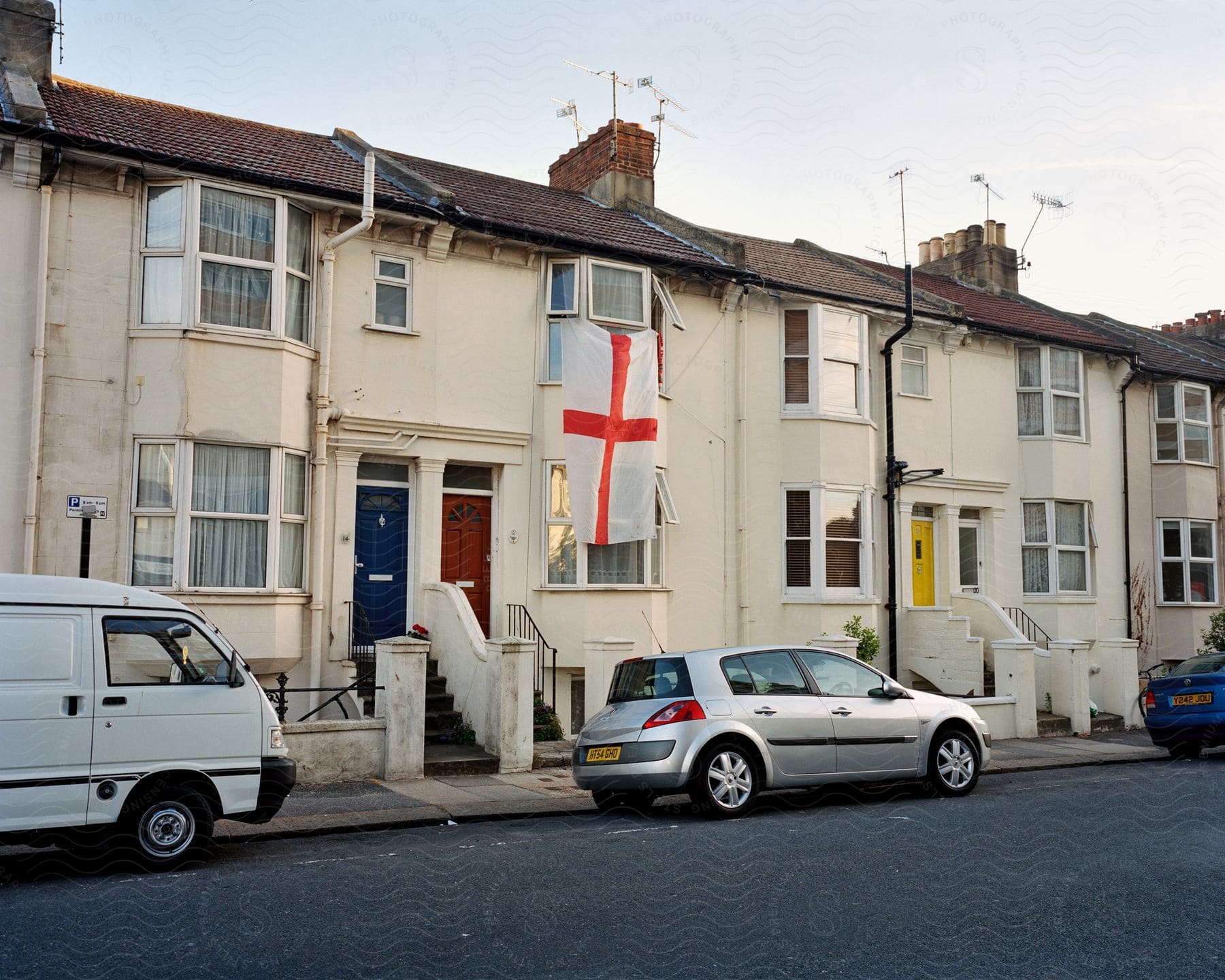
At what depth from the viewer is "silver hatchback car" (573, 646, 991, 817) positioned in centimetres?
1028

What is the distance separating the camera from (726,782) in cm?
A: 1033

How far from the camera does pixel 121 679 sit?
27.4 ft

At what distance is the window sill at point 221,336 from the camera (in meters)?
13.7

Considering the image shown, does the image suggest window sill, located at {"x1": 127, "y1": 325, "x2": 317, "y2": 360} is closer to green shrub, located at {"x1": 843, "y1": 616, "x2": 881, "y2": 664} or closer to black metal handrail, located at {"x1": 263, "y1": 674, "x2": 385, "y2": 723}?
black metal handrail, located at {"x1": 263, "y1": 674, "x2": 385, "y2": 723}

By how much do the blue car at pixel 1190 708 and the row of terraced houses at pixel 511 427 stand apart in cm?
223

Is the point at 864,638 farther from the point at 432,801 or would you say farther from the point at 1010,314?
the point at 432,801

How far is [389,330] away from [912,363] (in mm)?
10224

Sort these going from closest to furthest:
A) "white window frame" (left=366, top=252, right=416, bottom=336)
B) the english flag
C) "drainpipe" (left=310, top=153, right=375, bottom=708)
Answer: "drainpipe" (left=310, top=153, right=375, bottom=708) < "white window frame" (left=366, top=252, right=416, bottom=336) < the english flag

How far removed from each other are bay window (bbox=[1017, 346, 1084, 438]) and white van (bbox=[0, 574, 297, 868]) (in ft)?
58.2

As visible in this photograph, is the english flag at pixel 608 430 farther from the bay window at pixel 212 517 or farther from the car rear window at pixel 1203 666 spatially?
the car rear window at pixel 1203 666

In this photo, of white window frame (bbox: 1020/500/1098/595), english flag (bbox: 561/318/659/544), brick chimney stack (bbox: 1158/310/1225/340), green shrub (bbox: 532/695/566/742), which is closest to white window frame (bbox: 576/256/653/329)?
english flag (bbox: 561/318/659/544)

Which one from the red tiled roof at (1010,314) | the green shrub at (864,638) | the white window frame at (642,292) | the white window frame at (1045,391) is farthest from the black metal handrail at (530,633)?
the white window frame at (1045,391)

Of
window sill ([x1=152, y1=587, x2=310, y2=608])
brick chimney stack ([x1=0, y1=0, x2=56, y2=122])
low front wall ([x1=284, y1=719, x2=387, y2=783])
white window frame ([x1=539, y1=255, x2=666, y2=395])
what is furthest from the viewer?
white window frame ([x1=539, y1=255, x2=666, y2=395])

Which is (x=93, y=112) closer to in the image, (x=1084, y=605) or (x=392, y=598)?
(x=392, y=598)
